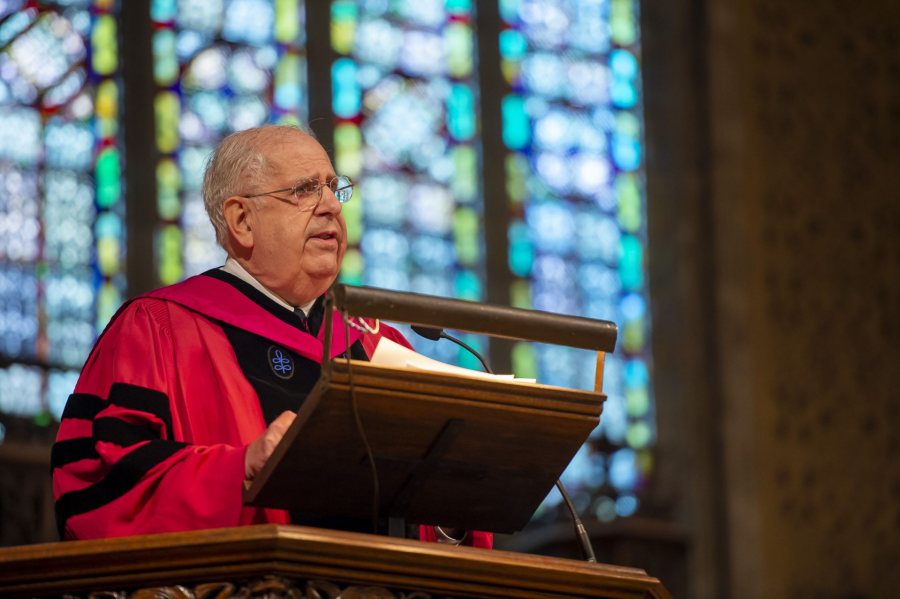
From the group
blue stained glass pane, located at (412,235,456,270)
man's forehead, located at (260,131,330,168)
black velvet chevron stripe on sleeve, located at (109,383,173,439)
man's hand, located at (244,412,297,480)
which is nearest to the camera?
man's hand, located at (244,412,297,480)

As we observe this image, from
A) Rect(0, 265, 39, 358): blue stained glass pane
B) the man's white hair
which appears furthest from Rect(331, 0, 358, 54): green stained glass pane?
the man's white hair

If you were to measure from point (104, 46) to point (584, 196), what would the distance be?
8.66 ft

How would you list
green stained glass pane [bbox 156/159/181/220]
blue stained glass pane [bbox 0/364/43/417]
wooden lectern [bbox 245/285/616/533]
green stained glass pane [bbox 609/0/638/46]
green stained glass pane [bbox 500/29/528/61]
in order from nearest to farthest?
wooden lectern [bbox 245/285/616/533], blue stained glass pane [bbox 0/364/43/417], green stained glass pane [bbox 156/159/181/220], green stained glass pane [bbox 500/29/528/61], green stained glass pane [bbox 609/0/638/46]

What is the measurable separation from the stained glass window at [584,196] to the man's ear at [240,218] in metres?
5.59

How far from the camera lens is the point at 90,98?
28.1 feet

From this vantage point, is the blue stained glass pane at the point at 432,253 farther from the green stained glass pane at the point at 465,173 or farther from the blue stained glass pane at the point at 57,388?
the blue stained glass pane at the point at 57,388

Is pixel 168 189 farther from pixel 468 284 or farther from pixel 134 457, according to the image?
pixel 134 457

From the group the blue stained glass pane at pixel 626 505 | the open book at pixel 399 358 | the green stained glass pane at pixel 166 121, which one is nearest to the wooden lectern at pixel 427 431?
the open book at pixel 399 358

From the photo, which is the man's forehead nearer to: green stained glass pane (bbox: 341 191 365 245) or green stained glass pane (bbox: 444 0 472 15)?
green stained glass pane (bbox: 341 191 365 245)

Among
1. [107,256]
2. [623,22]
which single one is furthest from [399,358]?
[623,22]

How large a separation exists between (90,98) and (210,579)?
6170 millimetres

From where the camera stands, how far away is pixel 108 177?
335 inches

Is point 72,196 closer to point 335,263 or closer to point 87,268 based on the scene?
point 87,268

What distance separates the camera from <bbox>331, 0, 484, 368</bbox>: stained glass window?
30.2 feet
